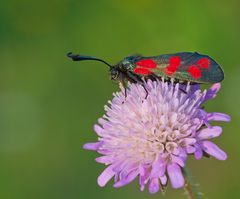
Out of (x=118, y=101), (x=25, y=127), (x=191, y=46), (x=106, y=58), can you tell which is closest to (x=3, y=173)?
(x=25, y=127)

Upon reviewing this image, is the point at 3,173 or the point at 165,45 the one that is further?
the point at 165,45

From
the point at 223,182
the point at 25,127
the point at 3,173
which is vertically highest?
the point at 25,127

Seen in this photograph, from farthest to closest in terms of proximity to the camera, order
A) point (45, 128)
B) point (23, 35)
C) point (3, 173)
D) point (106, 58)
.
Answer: point (23, 35), point (106, 58), point (45, 128), point (3, 173)

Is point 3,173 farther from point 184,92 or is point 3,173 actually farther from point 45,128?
point 184,92

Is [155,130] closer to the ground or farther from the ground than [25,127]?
closer to the ground

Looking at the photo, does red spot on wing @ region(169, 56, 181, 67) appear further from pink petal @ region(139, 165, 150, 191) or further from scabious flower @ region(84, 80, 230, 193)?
pink petal @ region(139, 165, 150, 191)

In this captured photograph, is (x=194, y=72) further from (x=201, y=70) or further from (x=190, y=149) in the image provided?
(x=190, y=149)

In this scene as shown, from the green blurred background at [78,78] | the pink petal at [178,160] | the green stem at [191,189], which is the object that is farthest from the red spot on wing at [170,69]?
the green blurred background at [78,78]
